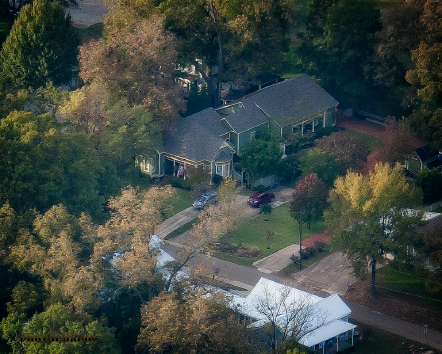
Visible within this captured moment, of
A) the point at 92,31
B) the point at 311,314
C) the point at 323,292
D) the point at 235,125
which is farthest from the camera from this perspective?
the point at 92,31

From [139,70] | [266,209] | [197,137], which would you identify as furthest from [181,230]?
[139,70]

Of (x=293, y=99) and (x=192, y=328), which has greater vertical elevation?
(x=293, y=99)

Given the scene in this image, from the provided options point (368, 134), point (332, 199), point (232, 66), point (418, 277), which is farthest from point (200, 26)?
point (418, 277)

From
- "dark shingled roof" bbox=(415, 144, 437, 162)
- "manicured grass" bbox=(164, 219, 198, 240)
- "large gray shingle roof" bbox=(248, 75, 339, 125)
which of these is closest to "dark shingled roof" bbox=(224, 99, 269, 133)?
"large gray shingle roof" bbox=(248, 75, 339, 125)

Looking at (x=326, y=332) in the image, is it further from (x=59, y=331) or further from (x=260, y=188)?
(x=260, y=188)

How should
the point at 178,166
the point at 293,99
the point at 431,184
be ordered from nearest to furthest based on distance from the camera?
the point at 431,184 < the point at 178,166 < the point at 293,99

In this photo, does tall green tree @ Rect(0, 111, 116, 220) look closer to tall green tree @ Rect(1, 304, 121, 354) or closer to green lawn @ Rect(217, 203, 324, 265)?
green lawn @ Rect(217, 203, 324, 265)

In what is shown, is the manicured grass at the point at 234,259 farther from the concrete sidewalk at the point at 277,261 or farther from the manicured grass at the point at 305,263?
the manicured grass at the point at 305,263
